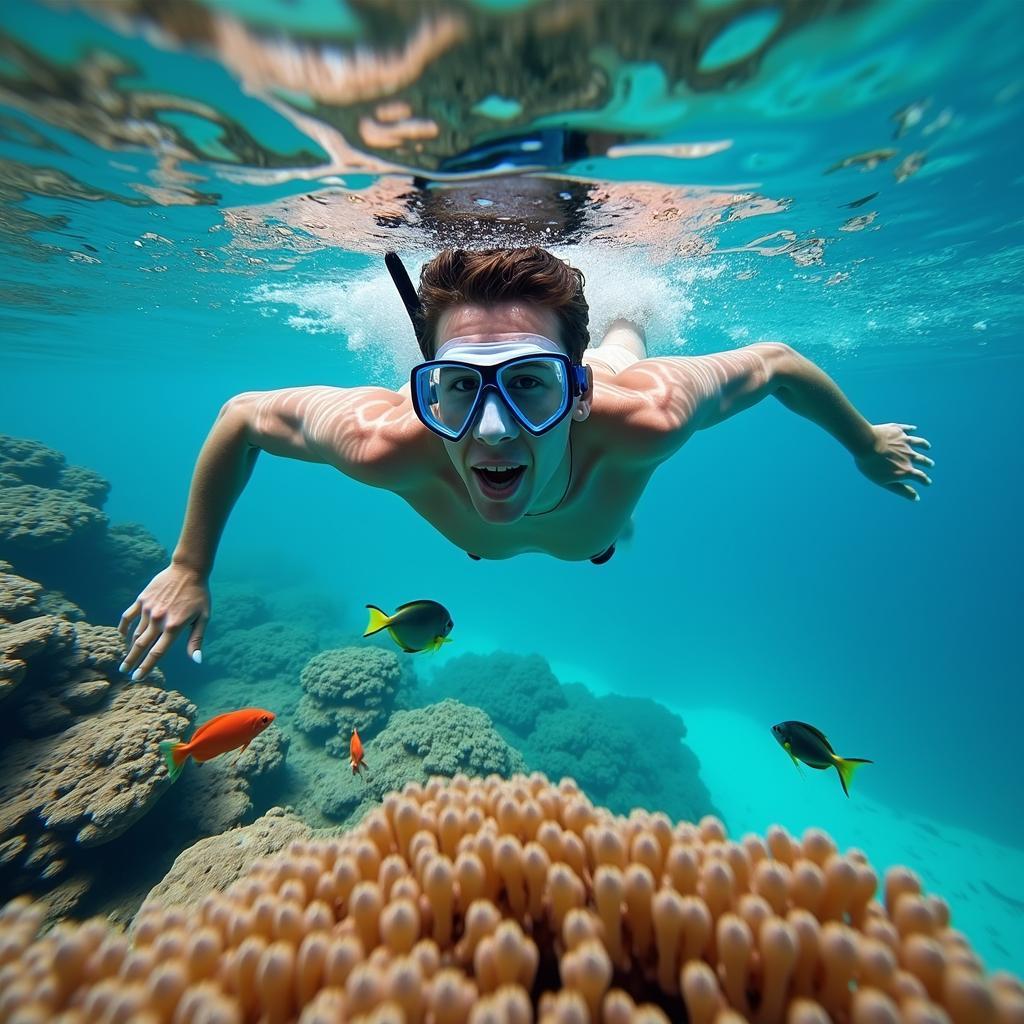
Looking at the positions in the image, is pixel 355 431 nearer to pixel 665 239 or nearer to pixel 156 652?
pixel 156 652

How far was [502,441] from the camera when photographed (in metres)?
2.68

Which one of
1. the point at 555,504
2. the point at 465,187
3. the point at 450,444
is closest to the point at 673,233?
the point at 465,187

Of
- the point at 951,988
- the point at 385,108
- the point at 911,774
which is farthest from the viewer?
the point at 911,774

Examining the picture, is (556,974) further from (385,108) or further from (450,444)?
(385,108)

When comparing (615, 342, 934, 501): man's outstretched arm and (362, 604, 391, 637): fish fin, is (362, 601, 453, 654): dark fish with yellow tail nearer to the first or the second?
(362, 604, 391, 637): fish fin

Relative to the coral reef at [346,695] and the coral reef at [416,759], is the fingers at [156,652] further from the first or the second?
the coral reef at [346,695]

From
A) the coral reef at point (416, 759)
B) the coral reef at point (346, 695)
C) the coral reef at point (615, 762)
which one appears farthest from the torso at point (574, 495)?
the coral reef at point (615, 762)

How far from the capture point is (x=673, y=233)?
370 inches

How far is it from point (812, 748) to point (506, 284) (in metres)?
4.02

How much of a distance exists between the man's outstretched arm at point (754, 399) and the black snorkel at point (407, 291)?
1.59 metres

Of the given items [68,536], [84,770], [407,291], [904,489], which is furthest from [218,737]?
[68,536]

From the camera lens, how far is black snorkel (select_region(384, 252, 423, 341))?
139 inches

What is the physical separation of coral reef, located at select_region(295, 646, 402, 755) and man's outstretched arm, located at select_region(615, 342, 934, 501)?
25.8ft

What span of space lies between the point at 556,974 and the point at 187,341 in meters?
31.3
